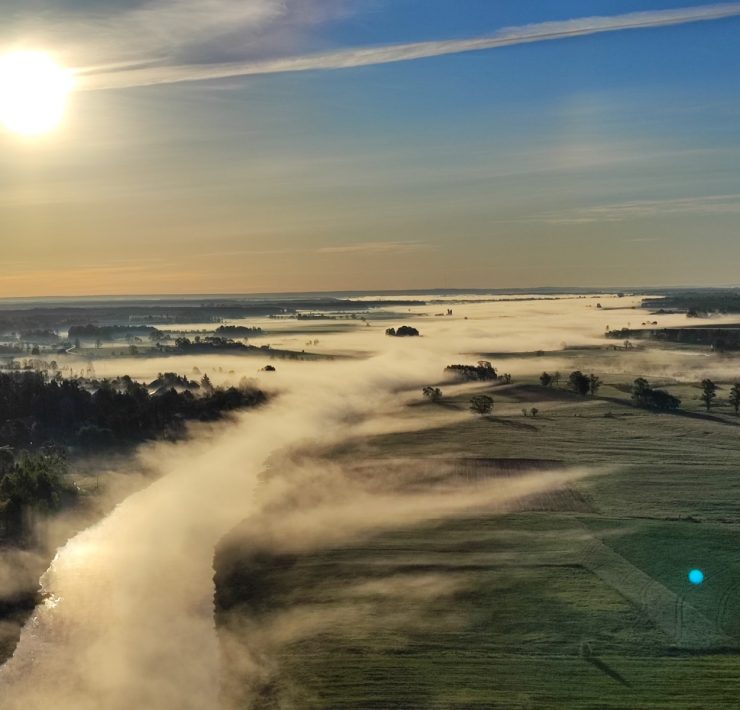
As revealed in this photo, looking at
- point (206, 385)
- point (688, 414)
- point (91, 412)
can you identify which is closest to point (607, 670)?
point (688, 414)

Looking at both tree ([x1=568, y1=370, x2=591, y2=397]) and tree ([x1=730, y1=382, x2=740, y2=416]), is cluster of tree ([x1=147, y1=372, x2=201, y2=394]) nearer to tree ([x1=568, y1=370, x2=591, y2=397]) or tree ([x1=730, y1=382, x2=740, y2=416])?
tree ([x1=568, y1=370, x2=591, y2=397])

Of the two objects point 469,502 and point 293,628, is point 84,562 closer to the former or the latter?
point 293,628

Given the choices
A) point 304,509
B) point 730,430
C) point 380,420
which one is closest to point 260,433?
point 380,420

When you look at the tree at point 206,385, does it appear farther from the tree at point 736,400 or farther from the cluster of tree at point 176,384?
the tree at point 736,400

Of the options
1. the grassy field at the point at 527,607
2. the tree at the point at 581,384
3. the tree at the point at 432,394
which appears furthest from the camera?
the tree at the point at 581,384

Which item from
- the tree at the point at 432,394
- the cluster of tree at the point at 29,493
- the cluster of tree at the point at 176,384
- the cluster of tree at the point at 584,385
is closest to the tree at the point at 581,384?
the cluster of tree at the point at 584,385

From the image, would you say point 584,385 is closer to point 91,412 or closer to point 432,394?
point 432,394

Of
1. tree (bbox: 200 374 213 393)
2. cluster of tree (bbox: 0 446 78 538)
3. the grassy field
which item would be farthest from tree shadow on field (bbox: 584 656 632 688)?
tree (bbox: 200 374 213 393)
